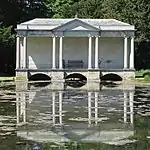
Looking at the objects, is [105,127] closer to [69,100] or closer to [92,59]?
[69,100]

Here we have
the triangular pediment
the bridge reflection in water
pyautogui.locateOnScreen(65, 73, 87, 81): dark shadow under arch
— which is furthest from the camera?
pyautogui.locateOnScreen(65, 73, 87, 81): dark shadow under arch

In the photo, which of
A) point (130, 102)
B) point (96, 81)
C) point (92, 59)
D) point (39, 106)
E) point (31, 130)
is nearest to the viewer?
point (31, 130)

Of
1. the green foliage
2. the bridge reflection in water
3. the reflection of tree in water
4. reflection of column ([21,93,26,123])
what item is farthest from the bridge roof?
the reflection of tree in water

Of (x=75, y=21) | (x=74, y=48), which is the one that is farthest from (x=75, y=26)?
(x=74, y=48)

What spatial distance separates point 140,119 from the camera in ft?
72.0

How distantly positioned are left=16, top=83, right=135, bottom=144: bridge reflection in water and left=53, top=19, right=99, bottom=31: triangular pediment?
2172 cm

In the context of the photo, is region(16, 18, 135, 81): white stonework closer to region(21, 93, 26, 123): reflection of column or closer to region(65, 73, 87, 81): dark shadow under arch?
region(65, 73, 87, 81): dark shadow under arch

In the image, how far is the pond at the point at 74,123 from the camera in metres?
15.5

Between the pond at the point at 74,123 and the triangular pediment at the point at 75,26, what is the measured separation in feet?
74.7

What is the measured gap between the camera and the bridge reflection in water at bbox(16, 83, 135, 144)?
1709cm

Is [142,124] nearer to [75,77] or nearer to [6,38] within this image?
[75,77]

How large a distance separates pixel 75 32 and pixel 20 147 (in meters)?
39.9

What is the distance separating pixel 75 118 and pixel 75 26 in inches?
1299

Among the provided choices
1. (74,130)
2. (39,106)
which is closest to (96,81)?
(39,106)
